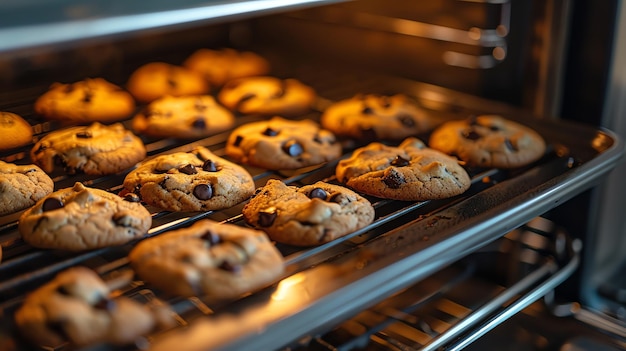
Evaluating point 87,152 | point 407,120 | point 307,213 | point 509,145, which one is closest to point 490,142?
point 509,145

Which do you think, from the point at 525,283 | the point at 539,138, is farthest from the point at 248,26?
the point at 525,283

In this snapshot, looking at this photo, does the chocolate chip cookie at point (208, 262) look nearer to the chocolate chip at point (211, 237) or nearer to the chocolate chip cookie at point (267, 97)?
the chocolate chip at point (211, 237)

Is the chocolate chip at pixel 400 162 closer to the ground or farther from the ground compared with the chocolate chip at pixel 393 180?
farther from the ground

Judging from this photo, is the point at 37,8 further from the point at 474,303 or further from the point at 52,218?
the point at 474,303

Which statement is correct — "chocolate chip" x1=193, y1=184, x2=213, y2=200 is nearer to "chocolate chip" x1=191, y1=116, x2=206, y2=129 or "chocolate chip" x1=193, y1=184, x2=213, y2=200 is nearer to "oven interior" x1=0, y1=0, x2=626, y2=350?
"oven interior" x1=0, y1=0, x2=626, y2=350

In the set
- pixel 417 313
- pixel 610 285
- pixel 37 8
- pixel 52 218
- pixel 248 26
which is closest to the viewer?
pixel 37 8

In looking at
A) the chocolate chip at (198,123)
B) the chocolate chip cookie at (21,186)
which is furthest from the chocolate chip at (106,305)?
the chocolate chip at (198,123)
